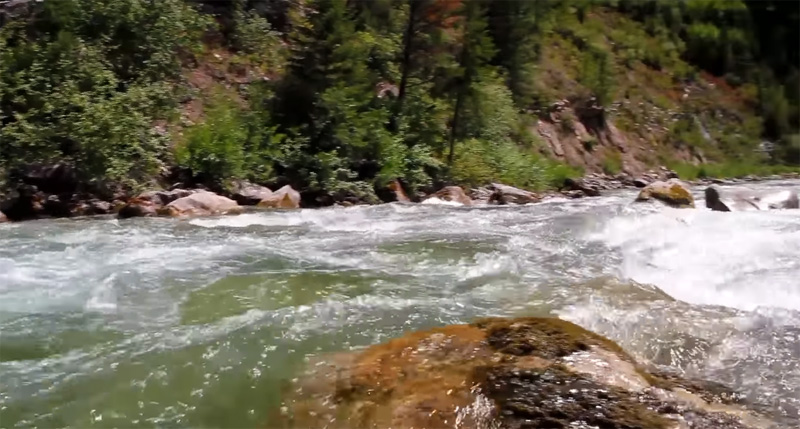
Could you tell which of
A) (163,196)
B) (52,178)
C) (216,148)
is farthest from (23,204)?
(216,148)

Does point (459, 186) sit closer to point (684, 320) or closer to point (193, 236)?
point (193, 236)

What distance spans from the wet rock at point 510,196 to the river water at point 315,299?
5.58m

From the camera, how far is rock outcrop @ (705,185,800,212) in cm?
1324

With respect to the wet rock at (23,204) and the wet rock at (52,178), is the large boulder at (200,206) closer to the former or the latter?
the wet rock at (52,178)

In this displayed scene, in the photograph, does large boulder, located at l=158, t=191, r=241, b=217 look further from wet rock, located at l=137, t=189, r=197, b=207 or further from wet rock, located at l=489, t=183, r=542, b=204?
wet rock, located at l=489, t=183, r=542, b=204

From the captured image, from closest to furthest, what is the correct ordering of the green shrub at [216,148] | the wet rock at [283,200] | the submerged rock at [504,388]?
1. the submerged rock at [504,388]
2. the wet rock at [283,200]
3. the green shrub at [216,148]

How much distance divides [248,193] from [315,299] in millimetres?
7539

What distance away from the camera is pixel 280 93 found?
51.2 ft

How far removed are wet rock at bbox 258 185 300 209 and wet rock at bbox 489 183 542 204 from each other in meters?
4.63

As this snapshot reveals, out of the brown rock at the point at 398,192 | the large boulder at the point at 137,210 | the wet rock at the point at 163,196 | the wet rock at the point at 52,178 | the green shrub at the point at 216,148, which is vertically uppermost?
the green shrub at the point at 216,148

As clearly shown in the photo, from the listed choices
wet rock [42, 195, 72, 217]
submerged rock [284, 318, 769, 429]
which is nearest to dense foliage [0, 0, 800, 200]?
wet rock [42, 195, 72, 217]

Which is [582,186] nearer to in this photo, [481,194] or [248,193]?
[481,194]

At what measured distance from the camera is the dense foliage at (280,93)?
12.8m

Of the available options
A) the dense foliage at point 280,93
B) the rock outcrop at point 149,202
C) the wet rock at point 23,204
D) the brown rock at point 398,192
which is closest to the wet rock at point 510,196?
the dense foliage at point 280,93
